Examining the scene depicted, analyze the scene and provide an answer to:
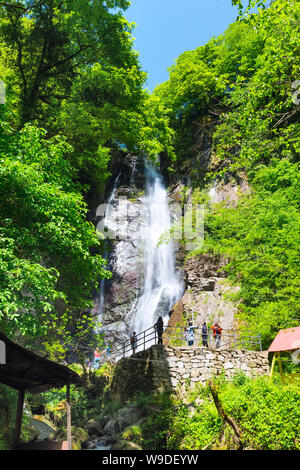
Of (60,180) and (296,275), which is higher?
(60,180)

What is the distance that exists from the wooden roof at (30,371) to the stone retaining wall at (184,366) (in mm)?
4957

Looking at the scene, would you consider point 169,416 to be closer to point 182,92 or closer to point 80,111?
point 80,111

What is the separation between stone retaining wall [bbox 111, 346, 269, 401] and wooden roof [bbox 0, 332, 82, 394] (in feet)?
16.3

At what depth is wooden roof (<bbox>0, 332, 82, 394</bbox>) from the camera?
7.73 metres

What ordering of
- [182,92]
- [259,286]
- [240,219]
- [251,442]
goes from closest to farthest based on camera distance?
[251,442] < [259,286] < [240,219] < [182,92]

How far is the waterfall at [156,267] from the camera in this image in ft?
81.3

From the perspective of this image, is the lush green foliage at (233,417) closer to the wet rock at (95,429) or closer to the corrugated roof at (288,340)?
the corrugated roof at (288,340)

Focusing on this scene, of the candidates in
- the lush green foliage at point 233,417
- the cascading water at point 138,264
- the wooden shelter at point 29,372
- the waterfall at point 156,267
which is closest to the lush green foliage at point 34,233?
the wooden shelter at point 29,372

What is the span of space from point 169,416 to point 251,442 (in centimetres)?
311

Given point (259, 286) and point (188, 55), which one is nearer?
point (259, 286)

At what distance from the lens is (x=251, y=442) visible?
32.0 ft

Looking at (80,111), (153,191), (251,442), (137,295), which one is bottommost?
(251,442)

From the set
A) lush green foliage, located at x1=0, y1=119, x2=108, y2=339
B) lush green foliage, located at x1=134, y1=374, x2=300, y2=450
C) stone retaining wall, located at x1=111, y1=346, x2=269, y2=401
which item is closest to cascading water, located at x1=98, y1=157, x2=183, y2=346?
stone retaining wall, located at x1=111, y1=346, x2=269, y2=401

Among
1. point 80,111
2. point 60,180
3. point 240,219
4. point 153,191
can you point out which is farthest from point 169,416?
point 153,191
